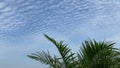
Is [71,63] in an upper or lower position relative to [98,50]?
lower

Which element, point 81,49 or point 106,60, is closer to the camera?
point 106,60

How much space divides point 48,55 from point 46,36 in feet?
1.87

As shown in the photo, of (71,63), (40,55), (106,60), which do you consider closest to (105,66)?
(106,60)

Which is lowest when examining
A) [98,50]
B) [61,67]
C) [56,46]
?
[61,67]

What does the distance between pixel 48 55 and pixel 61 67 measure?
52cm

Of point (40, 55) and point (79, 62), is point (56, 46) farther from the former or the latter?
point (79, 62)

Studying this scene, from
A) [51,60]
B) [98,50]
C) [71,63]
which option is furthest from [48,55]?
[98,50]

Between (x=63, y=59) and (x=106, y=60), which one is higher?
(x=106, y=60)

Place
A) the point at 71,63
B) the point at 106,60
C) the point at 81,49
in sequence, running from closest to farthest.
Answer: the point at 106,60 → the point at 81,49 → the point at 71,63

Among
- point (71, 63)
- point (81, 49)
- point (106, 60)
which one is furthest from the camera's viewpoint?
point (71, 63)

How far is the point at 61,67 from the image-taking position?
28.7 ft

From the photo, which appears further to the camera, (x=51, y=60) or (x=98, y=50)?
(x=51, y=60)

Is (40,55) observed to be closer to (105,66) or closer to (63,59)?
(63,59)

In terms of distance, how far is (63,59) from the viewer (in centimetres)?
875
